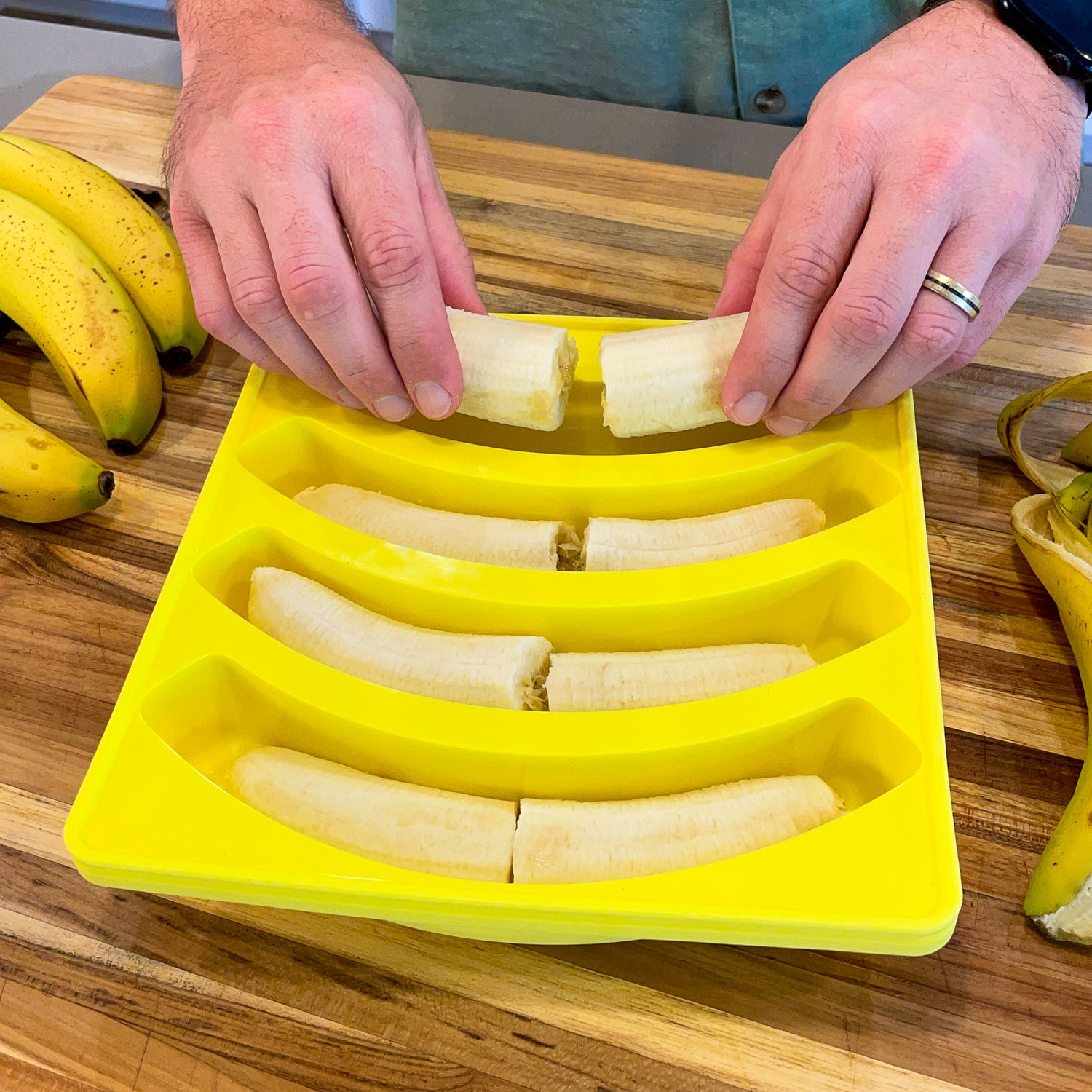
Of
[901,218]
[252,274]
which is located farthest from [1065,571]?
[252,274]

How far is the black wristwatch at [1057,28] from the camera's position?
115 centimetres

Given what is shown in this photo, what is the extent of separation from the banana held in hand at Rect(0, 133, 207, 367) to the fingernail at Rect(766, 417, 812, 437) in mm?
979

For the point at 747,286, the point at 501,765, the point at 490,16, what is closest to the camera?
the point at 501,765

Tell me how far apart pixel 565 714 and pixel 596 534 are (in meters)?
0.28

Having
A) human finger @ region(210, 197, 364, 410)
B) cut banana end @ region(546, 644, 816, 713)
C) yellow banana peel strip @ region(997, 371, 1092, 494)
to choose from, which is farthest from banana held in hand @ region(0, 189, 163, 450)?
yellow banana peel strip @ region(997, 371, 1092, 494)

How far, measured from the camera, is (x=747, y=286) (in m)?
1.25

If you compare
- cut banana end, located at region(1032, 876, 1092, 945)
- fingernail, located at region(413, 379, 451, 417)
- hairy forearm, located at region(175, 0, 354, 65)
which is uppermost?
hairy forearm, located at region(175, 0, 354, 65)

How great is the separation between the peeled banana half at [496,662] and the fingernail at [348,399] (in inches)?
10.9

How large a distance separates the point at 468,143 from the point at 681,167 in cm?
45

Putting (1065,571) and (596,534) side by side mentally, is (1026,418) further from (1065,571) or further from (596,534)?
(596,534)

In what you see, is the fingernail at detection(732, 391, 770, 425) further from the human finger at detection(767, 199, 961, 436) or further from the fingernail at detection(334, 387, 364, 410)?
the fingernail at detection(334, 387, 364, 410)

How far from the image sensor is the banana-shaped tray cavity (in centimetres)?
116

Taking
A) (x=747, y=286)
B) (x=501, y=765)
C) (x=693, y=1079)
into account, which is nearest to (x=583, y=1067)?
(x=693, y=1079)

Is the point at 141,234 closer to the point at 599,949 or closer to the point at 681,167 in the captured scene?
the point at 681,167
